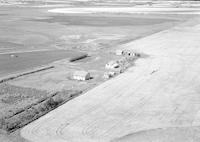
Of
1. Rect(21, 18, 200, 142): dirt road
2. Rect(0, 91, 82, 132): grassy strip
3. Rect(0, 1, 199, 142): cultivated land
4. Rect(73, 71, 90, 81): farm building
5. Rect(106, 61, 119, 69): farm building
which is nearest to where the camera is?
Rect(21, 18, 200, 142): dirt road

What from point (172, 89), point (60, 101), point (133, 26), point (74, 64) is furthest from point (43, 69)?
point (133, 26)

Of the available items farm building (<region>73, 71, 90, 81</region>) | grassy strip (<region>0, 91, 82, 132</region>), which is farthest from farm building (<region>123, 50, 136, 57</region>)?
grassy strip (<region>0, 91, 82, 132</region>)

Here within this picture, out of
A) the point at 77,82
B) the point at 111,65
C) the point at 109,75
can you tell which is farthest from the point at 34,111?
the point at 111,65

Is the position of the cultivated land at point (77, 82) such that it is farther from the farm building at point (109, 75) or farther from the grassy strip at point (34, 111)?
the farm building at point (109, 75)

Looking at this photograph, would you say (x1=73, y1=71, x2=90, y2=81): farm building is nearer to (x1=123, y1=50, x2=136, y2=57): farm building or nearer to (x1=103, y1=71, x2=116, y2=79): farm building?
(x1=103, y1=71, x2=116, y2=79): farm building

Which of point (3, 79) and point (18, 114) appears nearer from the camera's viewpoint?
point (18, 114)

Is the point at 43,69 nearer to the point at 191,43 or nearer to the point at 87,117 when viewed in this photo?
the point at 87,117
